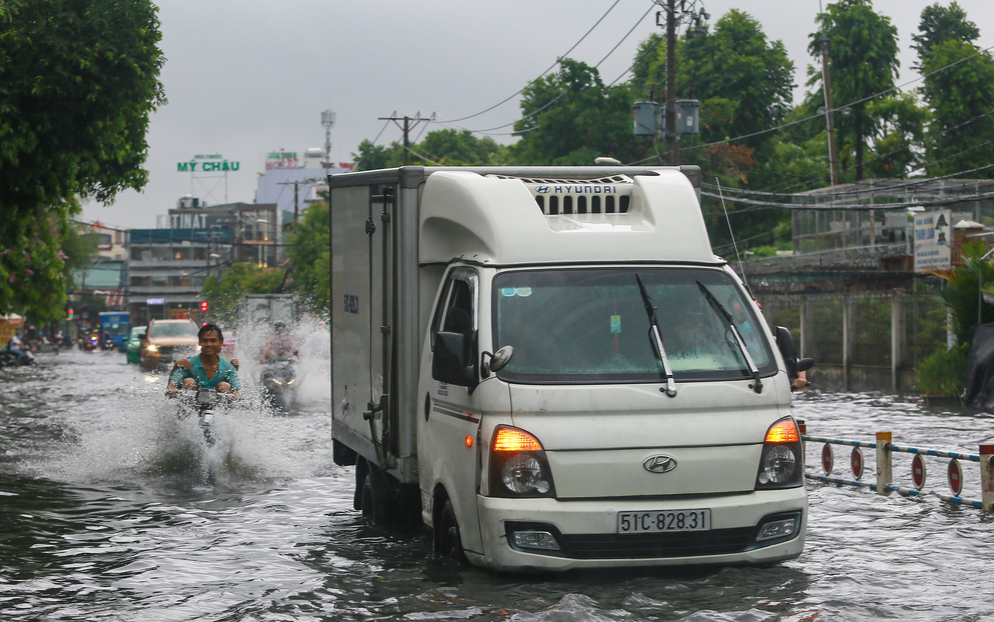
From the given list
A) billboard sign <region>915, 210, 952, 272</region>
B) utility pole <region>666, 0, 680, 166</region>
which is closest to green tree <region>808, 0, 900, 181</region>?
billboard sign <region>915, 210, 952, 272</region>

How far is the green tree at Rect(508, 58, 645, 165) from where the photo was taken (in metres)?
50.9

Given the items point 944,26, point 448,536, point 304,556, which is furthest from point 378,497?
point 944,26

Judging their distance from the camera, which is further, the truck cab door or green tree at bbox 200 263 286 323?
green tree at bbox 200 263 286 323

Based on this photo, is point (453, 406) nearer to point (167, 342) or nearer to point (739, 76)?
point (167, 342)

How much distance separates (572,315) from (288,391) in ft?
64.2

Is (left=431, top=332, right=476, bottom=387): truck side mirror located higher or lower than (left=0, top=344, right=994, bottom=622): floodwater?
higher

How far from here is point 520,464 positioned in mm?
6371

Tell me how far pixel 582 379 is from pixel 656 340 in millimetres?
563

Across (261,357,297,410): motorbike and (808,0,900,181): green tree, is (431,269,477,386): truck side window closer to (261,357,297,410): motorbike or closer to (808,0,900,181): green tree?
(261,357,297,410): motorbike

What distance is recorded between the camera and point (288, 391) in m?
25.7

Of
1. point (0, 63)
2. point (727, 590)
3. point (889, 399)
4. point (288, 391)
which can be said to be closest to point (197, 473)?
point (0, 63)

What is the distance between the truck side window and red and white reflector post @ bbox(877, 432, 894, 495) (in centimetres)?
613

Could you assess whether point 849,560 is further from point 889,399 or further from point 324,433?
point 889,399

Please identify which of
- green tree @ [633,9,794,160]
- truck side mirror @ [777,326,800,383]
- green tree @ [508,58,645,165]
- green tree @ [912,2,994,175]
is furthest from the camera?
green tree @ [633,9,794,160]
